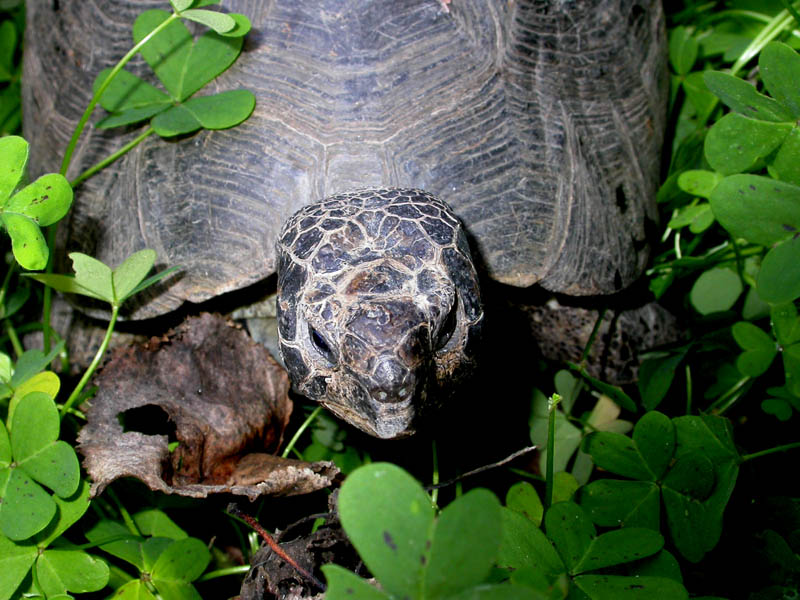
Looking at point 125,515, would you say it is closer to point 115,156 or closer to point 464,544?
point 115,156

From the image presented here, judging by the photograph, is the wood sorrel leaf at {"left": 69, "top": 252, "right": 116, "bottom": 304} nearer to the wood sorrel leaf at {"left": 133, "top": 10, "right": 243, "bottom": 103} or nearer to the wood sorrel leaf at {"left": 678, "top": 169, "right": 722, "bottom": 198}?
the wood sorrel leaf at {"left": 133, "top": 10, "right": 243, "bottom": 103}

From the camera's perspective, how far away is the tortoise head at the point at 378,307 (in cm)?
151

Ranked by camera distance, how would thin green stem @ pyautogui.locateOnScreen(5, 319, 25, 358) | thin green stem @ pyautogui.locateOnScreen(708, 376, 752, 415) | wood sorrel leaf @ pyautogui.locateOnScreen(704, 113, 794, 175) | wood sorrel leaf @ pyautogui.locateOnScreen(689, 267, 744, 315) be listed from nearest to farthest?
1. wood sorrel leaf @ pyautogui.locateOnScreen(704, 113, 794, 175)
2. thin green stem @ pyautogui.locateOnScreen(708, 376, 752, 415)
3. wood sorrel leaf @ pyautogui.locateOnScreen(689, 267, 744, 315)
4. thin green stem @ pyautogui.locateOnScreen(5, 319, 25, 358)

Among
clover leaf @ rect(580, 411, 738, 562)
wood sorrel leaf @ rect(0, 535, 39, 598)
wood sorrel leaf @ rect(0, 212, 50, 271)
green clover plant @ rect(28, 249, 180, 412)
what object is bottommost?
wood sorrel leaf @ rect(0, 535, 39, 598)

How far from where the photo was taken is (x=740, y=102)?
199 centimetres

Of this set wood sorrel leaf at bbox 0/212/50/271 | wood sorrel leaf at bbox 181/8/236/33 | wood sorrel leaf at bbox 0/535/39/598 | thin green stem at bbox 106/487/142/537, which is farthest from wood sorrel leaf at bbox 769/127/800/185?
wood sorrel leaf at bbox 0/535/39/598

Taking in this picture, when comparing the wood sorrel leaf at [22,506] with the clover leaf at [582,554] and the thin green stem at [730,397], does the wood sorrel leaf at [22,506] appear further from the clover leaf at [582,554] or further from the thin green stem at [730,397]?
the thin green stem at [730,397]

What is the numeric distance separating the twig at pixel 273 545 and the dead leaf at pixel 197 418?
52 mm

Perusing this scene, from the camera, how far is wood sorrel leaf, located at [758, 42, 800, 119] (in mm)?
1878

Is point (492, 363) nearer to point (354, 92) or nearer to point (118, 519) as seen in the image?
point (354, 92)

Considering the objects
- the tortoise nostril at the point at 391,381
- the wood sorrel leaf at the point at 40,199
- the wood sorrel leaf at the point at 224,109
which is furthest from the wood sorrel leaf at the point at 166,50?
the tortoise nostril at the point at 391,381

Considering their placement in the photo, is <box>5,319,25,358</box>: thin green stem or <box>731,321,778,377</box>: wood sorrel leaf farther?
<box>5,319,25,358</box>: thin green stem

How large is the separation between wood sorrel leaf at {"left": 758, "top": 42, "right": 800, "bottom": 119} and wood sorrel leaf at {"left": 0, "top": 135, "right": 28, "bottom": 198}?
1.96 meters

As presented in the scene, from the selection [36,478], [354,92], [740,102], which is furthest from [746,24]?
[36,478]
